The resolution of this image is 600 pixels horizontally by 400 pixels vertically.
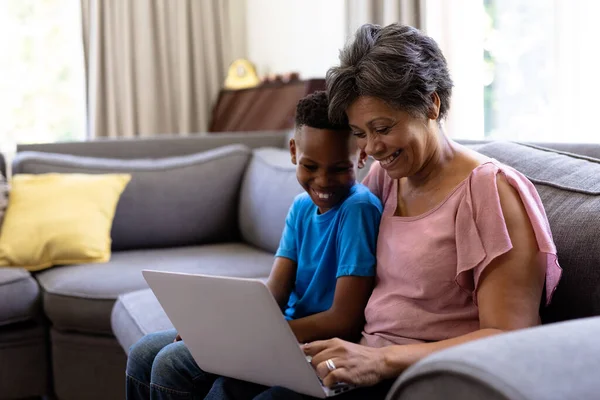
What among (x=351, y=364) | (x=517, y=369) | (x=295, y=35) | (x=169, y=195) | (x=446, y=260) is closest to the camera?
(x=517, y=369)

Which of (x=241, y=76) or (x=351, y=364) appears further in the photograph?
(x=241, y=76)

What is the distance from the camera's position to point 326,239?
149 centimetres

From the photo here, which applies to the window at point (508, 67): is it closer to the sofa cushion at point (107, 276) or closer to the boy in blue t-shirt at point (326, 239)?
the sofa cushion at point (107, 276)

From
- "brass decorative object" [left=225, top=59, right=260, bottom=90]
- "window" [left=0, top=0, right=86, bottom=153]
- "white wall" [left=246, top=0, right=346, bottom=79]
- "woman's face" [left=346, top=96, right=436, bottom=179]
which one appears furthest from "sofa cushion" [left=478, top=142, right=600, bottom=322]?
"window" [left=0, top=0, right=86, bottom=153]

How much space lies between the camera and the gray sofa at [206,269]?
30.2 inches

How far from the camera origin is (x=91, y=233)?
269 centimetres

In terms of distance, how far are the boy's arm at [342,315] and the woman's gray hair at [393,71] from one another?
1.03 ft

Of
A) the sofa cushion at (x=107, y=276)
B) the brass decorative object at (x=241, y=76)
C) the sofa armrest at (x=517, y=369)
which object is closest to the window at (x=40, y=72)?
the brass decorative object at (x=241, y=76)

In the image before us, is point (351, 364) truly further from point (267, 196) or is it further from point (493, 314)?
point (267, 196)

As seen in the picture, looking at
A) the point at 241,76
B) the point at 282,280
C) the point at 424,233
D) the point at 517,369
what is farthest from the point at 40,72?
the point at 517,369

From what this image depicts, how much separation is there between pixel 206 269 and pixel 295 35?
7.88 ft

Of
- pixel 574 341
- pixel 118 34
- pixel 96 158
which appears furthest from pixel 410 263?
pixel 118 34

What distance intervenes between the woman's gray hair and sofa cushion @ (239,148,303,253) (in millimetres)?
1148

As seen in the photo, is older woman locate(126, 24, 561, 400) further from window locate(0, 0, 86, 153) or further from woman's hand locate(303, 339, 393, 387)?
window locate(0, 0, 86, 153)
